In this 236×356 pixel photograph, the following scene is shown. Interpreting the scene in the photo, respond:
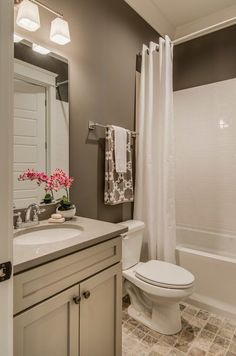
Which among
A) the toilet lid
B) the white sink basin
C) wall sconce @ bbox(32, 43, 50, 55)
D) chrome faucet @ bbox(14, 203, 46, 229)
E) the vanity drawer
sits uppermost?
wall sconce @ bbox(32, 43, 50, 55)

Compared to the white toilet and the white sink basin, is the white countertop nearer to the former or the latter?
the white sink basin

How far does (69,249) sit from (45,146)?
80 cm

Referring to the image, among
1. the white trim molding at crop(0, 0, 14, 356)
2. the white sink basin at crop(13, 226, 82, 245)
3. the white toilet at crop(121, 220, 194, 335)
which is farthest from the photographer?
the white toilet at crop(121, 220, 194, 335)

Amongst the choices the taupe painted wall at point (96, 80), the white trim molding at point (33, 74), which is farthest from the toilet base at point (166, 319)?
the white trim molding at point (33, 74)

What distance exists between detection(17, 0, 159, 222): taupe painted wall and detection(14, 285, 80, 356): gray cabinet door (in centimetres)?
86

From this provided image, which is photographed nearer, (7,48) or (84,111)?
(7,48)

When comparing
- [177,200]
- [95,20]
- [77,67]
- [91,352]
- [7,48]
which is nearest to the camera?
[7,48]

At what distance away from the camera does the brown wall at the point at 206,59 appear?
246 centimetres

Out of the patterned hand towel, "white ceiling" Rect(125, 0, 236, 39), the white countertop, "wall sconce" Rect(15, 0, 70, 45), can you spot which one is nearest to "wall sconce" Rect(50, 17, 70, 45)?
"wall sconce" Rect(15, 0, 70, 45)

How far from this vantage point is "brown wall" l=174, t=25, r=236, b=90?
246 cm

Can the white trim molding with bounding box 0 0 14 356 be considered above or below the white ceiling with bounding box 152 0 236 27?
below

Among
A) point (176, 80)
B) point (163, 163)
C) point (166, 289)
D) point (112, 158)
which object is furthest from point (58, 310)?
point (176, 80)

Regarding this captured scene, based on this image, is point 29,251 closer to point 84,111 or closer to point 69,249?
point 69,249

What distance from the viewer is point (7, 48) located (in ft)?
2.02
